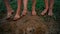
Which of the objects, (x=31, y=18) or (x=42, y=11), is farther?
(x=42, y=11)

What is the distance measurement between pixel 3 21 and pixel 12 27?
27cm

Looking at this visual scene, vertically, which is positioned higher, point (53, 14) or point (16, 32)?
point (53, 14)

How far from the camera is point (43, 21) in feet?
13.4

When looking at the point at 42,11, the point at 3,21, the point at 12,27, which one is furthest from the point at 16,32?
the point at 42,11

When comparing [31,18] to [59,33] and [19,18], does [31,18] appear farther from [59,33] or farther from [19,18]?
[59,33]

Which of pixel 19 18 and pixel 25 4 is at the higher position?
pixel 25 4

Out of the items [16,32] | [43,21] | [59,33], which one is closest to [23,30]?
[16,32]

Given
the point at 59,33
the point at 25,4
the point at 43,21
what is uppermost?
the point at 25,4

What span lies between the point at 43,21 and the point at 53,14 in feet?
1.21

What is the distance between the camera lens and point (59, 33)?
401 cm

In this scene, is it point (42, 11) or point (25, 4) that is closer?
point (25, 4)


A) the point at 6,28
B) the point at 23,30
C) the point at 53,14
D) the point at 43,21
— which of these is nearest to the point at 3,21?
the point at 6,28

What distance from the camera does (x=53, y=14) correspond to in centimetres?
432

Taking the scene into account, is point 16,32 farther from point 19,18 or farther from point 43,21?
point 43,21
